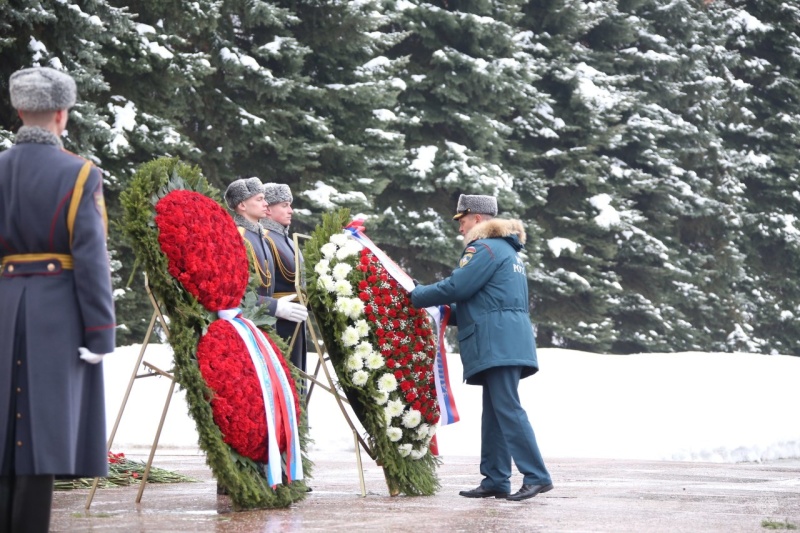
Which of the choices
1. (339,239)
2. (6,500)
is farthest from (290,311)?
(6,500)

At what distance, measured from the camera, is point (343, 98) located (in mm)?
20859

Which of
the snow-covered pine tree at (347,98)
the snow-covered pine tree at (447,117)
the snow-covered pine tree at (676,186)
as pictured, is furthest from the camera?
the snow-covered pine tree at (676,186)

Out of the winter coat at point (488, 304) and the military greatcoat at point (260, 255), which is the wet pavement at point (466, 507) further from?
the military greatcoat at point (260, 255)

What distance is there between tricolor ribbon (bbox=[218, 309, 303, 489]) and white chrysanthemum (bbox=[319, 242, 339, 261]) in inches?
42.6

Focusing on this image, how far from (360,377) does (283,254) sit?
153 cm

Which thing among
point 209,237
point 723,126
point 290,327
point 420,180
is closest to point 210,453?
point 209,237

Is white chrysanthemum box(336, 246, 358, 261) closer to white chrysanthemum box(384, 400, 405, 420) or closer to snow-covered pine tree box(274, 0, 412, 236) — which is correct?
white chrysanthemum box(384, 400, 405, 420)

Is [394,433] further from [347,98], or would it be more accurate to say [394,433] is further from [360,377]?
[347,98]

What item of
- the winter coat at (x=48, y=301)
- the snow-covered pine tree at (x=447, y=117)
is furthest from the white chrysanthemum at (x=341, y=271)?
the snow-covered pine tree at (x=447, y=117)

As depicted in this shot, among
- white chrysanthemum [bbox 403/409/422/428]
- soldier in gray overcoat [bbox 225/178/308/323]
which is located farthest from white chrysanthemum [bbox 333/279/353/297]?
white chrysanthemum [bbox 403/409/422/428]

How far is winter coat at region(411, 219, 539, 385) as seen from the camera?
8047 millimetres

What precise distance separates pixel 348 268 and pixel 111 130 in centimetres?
885

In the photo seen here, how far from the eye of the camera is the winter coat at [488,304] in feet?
26.4

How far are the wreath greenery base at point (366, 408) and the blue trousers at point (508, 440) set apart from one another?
42cm
